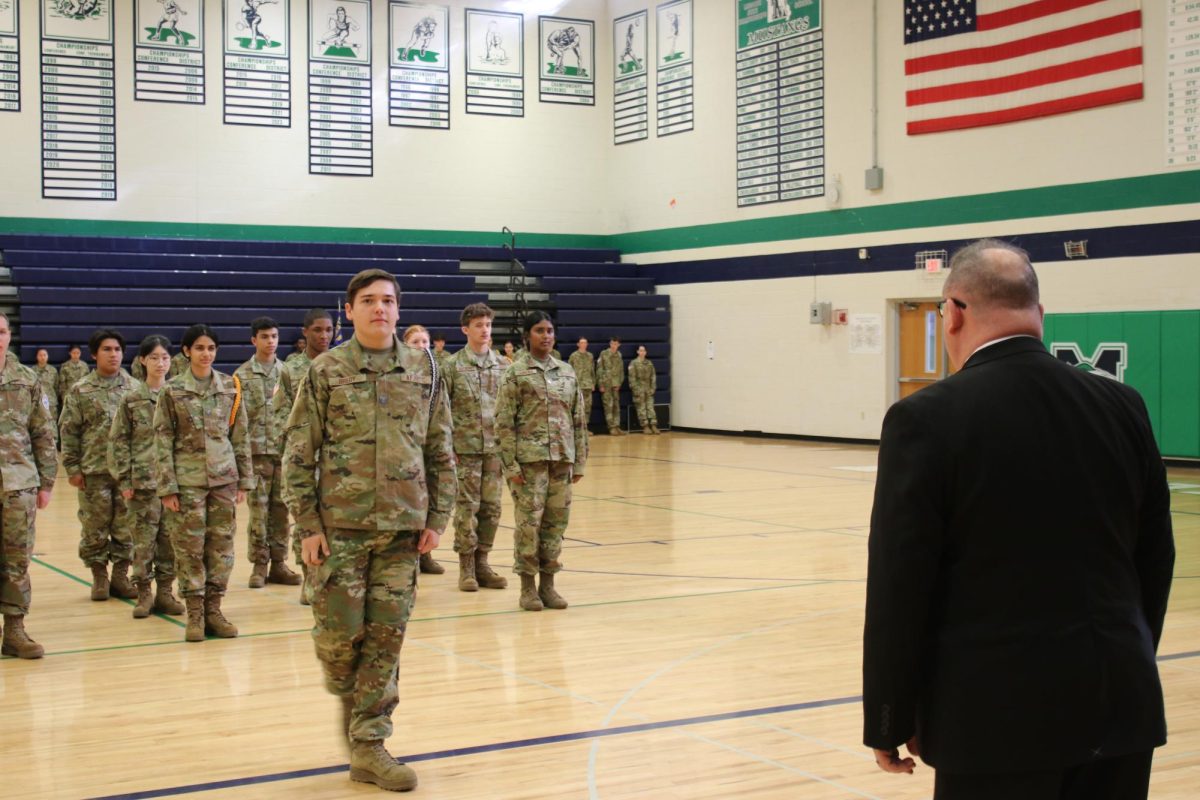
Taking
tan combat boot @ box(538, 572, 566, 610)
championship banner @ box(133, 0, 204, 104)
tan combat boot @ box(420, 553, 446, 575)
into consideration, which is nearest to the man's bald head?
tan combat boot @ box(538, 572, 566, 610)

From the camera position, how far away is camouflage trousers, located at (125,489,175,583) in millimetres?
8258

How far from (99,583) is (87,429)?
1.02 metres

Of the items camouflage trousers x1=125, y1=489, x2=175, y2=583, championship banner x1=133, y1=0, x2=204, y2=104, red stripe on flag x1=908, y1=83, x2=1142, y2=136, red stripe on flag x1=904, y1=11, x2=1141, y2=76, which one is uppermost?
championship banner x1=133, y1=0, x2=204, y2=104

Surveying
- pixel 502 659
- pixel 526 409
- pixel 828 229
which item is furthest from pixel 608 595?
pixel 828 229

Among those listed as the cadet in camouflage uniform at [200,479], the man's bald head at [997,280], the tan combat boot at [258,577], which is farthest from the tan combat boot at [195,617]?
the man's bald head at [997,280]

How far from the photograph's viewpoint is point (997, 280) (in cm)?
262

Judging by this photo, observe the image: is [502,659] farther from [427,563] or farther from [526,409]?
[427,563]

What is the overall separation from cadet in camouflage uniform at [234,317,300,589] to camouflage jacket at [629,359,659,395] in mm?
15603

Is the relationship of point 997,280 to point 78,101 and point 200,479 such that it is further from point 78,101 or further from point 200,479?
point 78,101

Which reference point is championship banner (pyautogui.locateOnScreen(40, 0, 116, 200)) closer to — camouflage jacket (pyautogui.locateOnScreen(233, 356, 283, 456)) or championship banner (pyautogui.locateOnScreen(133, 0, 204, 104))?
championship banner (pyautogui.locateOnScreen(133, 0, 204, 104))

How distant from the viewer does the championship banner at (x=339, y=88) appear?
78.3 ft

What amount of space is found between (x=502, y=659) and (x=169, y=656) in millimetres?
1780

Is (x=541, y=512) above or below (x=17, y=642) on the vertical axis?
above

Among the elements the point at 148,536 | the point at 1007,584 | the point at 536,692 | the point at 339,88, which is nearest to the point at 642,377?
the point at 339,88
